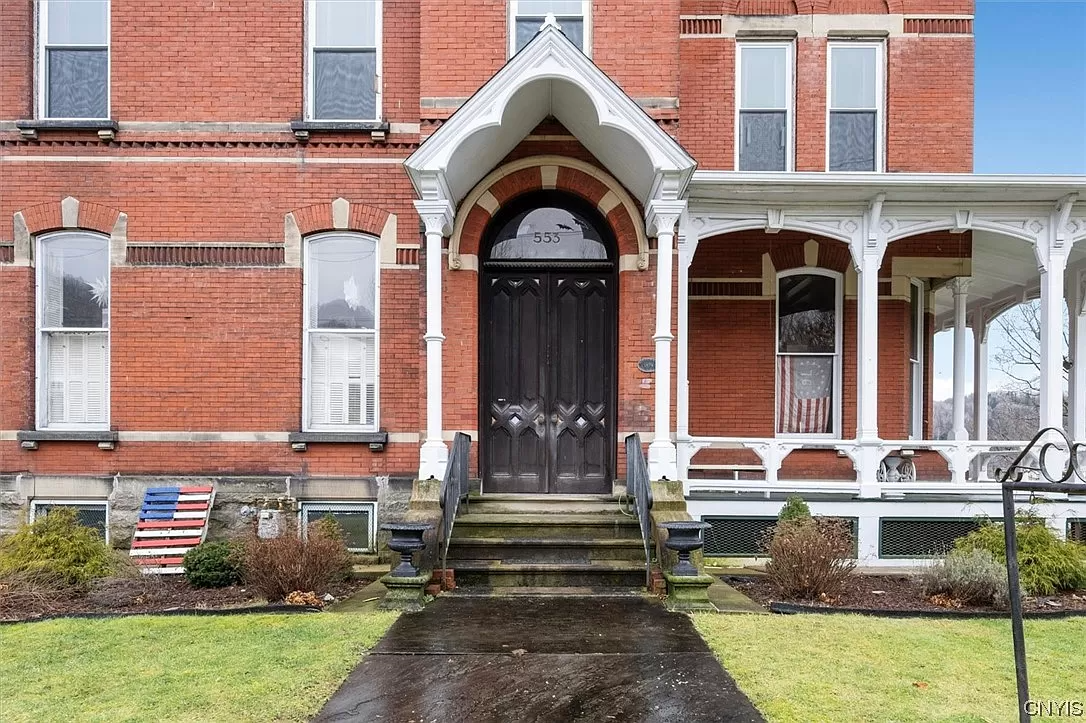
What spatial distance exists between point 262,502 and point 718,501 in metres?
5.62

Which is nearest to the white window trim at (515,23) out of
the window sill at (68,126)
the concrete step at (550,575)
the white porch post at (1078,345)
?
the window sill at (68,126)

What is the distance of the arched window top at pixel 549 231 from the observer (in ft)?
29.3

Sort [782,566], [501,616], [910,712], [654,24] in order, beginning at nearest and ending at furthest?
1. [910,712]
2. [501,616]
3. [782,566]
4. [654,24]

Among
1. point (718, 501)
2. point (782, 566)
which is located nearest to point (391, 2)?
point (718, 501)

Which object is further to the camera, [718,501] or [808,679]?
[718,501]

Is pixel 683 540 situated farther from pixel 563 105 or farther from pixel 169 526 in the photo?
pixel 169 526

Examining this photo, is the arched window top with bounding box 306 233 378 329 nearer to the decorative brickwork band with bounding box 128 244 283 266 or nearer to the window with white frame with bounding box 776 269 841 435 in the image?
the decorative brickwork band with bounding box 128 244 283 266

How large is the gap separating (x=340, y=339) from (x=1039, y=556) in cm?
827

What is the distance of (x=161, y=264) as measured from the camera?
923 cm

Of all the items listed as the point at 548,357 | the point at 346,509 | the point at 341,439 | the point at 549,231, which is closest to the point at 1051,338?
the point at 548,357

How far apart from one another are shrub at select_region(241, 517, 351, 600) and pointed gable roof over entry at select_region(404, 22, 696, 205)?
12.3ft

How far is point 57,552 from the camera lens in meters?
7.60

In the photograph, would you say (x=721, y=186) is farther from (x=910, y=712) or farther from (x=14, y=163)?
(x=14, y=163)

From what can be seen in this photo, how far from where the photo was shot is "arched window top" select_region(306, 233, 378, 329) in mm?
9367
